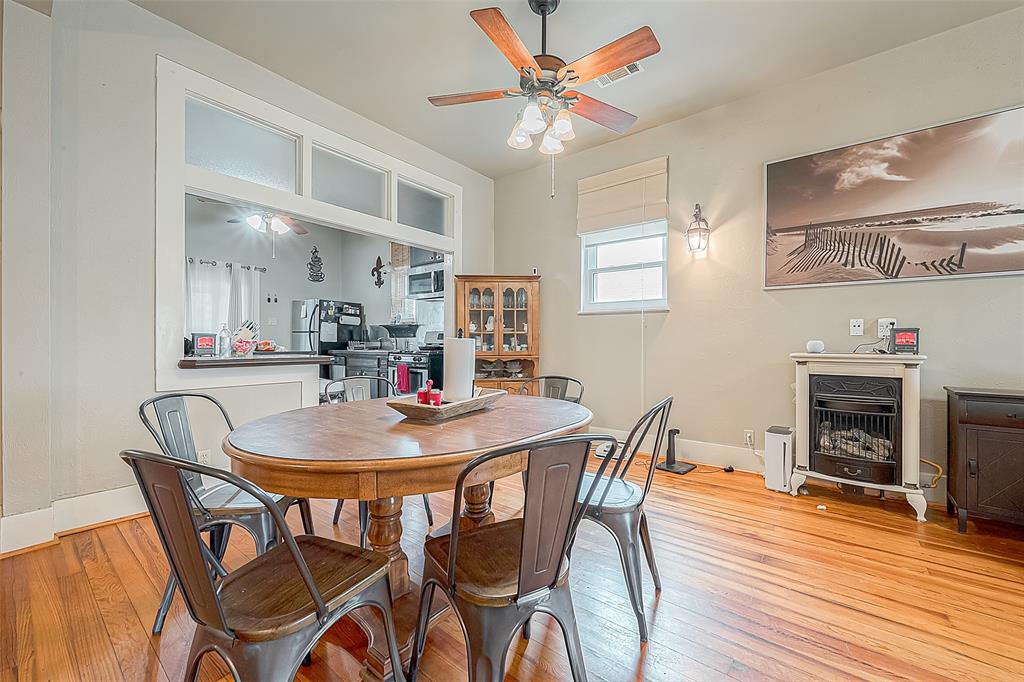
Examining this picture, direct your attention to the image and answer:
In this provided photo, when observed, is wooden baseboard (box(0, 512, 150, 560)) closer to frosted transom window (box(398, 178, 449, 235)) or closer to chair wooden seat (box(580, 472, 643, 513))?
chair wooden seat (box(580, 472, 643, 513))

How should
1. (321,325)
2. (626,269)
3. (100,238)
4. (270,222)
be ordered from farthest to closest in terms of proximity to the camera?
(321,325) → (270,222) → (626,269) → (100,238)

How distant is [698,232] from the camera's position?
3795 mm

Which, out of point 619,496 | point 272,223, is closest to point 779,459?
point 619,496

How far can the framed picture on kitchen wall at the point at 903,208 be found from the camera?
106 inches

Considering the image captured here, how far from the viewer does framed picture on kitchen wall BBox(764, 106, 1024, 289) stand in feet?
8.82

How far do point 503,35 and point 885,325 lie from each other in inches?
119

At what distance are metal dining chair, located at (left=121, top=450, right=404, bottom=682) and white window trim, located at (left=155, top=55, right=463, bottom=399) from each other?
218 centimetres

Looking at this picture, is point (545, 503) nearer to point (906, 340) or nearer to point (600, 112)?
point (600, 112)

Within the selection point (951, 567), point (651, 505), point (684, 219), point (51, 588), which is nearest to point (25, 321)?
point (51, 588)

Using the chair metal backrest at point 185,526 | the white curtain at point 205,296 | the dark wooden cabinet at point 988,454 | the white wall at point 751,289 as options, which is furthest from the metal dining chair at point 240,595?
the white curtain at point 205,296

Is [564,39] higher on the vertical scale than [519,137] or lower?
higher

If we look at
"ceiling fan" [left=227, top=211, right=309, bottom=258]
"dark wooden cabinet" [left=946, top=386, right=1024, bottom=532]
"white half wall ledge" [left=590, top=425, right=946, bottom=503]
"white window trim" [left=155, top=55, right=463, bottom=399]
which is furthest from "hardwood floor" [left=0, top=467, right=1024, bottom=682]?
"ceiling fan" [left=227, top=211, right=309, bottom=258]

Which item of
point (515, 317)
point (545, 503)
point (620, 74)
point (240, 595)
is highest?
point (620, 74)

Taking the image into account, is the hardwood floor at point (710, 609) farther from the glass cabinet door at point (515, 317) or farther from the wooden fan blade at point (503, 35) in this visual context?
the wooden fan blade at point (503, 35)
